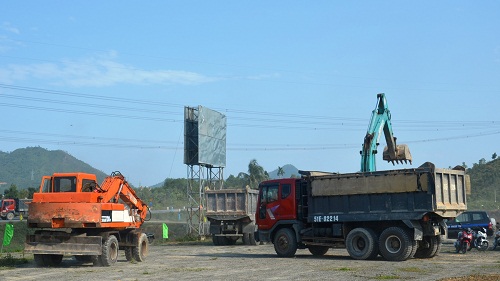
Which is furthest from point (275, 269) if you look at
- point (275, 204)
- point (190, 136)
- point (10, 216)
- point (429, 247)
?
point (10, 216)

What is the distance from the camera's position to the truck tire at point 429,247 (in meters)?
24.1

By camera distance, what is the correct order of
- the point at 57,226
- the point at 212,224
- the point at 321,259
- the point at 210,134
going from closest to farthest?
1. the point at 57,226
2. the point at 321,259
3. the point at 212,224
4. the point at 210,134

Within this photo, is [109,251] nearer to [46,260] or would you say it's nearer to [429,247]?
[46,260]

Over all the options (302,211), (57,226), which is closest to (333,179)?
(302,211)

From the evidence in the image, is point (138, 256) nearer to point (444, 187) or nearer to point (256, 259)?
point (256, 259)

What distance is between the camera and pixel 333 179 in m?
24.6

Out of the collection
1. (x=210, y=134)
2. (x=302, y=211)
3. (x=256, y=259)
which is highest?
(x=210, y=134)

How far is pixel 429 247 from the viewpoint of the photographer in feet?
79.7

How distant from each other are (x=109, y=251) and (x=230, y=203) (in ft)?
45.0

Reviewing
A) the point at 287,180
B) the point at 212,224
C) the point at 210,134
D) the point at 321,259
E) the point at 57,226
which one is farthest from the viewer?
the point at 210,134

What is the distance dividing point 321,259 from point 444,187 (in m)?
5.00

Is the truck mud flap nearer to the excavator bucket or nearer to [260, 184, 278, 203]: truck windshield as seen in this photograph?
[260, 184, 278, 203]: truck windshield

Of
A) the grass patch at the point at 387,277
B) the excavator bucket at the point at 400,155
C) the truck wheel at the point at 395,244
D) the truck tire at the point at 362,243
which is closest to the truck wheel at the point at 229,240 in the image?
the excavator bucket at the point at 400,155

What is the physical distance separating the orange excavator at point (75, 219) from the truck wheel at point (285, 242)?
20.1 feet
